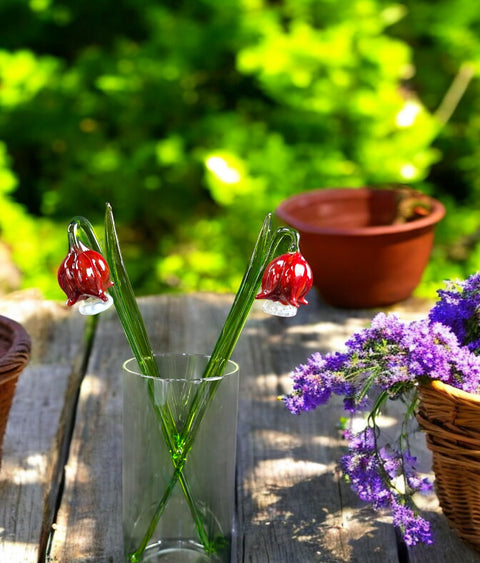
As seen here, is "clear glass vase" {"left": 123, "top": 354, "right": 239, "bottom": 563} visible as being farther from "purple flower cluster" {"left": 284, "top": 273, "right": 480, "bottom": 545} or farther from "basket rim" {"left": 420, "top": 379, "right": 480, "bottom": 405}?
"basket rim" {"left": 420, "top": 379, "right": 480, "bottom": 405}

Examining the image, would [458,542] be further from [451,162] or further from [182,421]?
[451,162]

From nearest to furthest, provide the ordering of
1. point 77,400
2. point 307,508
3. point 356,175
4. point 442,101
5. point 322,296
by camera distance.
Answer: point 307,508
point 77,400
point 322,296
point 356,175
point 442,101

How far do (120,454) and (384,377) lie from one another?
712 mm

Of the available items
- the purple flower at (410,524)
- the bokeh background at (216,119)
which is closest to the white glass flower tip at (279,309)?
the purple flower at (410,524)

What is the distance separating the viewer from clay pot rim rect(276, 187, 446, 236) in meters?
2.56

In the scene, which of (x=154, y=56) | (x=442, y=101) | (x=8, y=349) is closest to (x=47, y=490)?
(x=8, y=349)

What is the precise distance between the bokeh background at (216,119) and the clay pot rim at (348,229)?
985mm

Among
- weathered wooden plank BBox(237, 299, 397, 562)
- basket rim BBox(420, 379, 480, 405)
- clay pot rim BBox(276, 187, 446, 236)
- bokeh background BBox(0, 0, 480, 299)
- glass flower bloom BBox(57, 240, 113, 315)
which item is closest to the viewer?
glass flower bloom BBox(57, 240, 113, 315)

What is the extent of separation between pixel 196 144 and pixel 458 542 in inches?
127

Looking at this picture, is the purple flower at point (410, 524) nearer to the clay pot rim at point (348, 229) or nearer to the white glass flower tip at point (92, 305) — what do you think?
the white glass flower tip at point (92, 305)

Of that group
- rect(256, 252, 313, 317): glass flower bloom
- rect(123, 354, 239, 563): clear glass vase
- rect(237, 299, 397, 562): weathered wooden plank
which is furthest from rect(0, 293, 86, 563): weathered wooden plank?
rect(256, 252, 313, 317): glass flower bloom

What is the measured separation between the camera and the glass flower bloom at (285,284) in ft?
3.88

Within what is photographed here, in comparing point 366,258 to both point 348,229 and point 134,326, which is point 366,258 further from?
point 134,326

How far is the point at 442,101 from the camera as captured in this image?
4969mm
